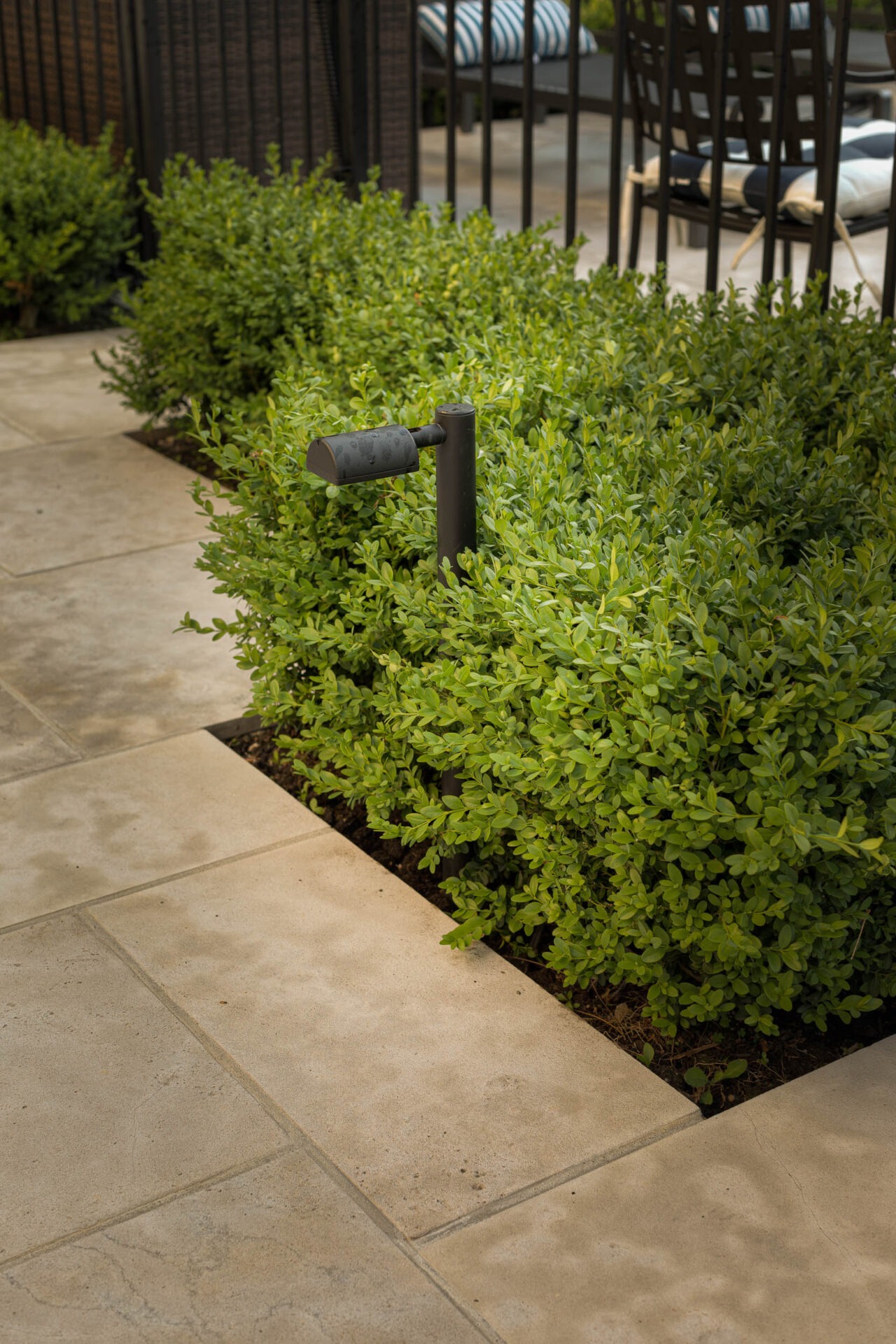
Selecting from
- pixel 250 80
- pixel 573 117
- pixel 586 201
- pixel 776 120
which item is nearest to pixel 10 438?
pixel 250 80

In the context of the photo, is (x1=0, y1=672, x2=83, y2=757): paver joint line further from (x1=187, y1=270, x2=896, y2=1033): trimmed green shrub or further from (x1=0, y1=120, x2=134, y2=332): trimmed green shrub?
(x1=0, y1=120, x2=134, y2=332): trimmed green shrub

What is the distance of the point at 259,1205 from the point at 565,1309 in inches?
17.5

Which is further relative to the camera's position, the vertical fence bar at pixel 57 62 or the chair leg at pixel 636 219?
the vertical fence bar at pixel 57 62

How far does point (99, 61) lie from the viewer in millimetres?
6922

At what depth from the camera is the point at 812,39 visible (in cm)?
498

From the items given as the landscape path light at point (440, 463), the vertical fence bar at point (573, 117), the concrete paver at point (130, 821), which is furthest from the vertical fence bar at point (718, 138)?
the concrete paver at point (130, 821)

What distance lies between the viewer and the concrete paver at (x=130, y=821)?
9.07 ft

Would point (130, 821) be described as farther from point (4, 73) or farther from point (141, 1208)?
point (4, 73)

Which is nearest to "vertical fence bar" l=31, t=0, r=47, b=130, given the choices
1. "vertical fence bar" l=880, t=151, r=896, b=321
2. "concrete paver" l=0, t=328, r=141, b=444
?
"concrete paver" l=0, t=328, r=141, b=444

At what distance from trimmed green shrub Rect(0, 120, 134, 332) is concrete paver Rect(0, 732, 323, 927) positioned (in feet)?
11.6

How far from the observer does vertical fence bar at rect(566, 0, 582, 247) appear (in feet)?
13.3

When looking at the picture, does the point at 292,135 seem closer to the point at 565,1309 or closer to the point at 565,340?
the point at 565,340

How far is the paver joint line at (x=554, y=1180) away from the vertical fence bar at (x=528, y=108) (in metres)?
3.00

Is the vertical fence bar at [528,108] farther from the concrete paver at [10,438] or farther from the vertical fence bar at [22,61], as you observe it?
the vertical fence bar at [22,61]
